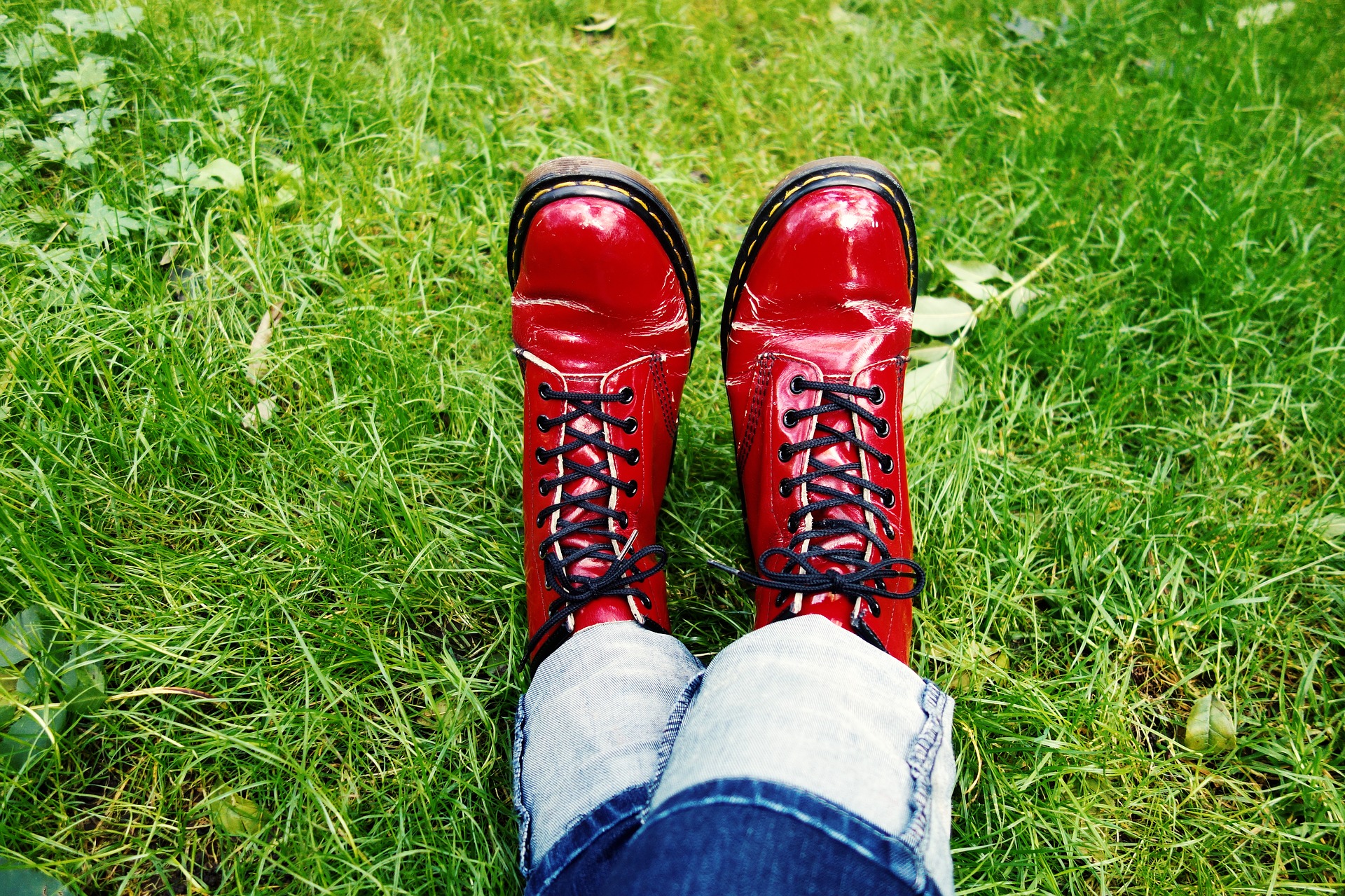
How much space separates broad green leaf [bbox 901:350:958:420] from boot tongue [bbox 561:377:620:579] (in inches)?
24.6

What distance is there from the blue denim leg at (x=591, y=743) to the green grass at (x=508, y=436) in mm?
175

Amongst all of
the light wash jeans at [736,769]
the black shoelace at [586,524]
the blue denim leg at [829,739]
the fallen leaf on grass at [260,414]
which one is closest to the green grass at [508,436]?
the fallen leaf on grass at [260,414]

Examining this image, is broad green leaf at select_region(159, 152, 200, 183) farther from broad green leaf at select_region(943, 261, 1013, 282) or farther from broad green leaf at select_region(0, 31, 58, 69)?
broad green leaf at select_region(943, 261, 1013, 282)

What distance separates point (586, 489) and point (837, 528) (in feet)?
1.51

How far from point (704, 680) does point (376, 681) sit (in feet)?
2.03

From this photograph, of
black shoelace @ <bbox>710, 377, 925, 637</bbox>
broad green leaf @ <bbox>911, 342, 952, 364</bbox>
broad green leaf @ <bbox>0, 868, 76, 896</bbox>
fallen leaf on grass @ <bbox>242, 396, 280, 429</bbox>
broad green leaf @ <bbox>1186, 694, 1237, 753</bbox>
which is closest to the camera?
broad green leaf @ <bbox>0, 868, 76, 896</bbox>

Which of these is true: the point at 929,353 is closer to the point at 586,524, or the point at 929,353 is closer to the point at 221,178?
the point at 586,524

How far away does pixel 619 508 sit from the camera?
1.37 meters

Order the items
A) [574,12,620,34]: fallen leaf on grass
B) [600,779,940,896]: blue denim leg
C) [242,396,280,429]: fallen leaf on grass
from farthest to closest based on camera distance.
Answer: [574,12,620,34]: fallen leaf on grass
[242,396,280,429]: fallen leaf on grass
[600,779,940,896]: blue denim leg

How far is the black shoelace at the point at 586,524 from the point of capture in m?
1.25

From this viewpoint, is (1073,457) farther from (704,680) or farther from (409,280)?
(409,280)

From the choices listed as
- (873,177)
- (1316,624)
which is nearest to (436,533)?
(873,177)

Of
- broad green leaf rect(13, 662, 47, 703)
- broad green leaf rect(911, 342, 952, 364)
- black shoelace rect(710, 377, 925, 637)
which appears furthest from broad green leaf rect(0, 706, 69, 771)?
broad green leaf rect(911, 342, 952, 364)

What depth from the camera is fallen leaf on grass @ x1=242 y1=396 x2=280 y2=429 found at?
1451 millimetres
